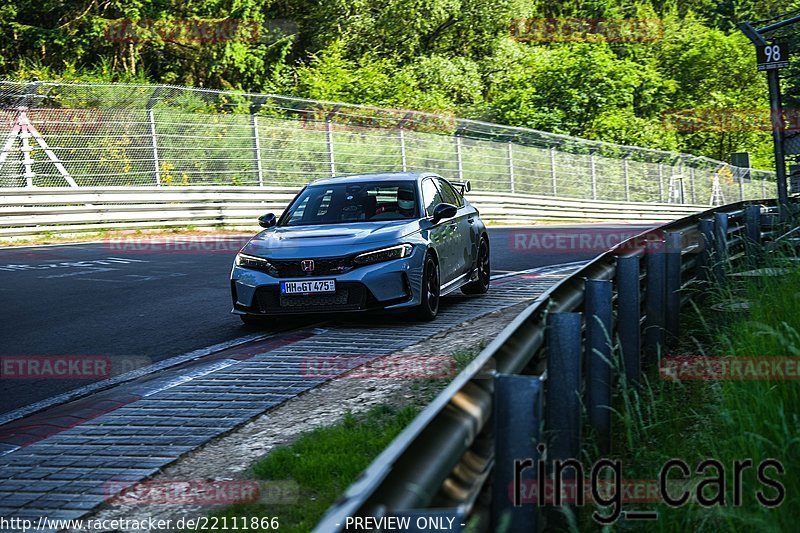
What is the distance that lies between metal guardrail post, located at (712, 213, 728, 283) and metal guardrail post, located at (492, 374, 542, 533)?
635 centimetres

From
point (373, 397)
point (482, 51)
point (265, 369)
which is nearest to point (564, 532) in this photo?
point (373, 397)

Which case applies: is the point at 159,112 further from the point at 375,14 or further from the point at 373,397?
the point at 375,14

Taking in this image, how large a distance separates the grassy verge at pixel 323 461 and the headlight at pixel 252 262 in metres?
3.89

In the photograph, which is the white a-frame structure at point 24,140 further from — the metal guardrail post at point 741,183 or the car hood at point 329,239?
the metal guardrail post at point 741,183

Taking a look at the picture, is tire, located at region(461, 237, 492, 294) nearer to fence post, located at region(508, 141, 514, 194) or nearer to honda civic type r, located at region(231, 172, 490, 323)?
honda civic type r, located at region(231, 172, 490, 323)

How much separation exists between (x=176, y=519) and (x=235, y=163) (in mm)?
21633

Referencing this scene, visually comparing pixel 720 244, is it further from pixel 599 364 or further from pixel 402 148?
pixel 402 148

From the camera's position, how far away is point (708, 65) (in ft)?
203

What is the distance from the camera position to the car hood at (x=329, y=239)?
1042 cm

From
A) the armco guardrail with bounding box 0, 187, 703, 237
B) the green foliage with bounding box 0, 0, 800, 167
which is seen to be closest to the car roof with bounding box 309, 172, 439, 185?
the armco guardrail with bounding box 0, 187, 703, 237

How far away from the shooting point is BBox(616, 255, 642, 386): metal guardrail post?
6246 millimetres

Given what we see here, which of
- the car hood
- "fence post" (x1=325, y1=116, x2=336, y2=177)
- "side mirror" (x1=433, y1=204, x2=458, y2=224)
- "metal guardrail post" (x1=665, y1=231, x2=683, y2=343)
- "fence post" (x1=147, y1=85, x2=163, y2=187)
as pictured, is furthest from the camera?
"fence post" (x1=325, y1=116, x2=336, y2=177)

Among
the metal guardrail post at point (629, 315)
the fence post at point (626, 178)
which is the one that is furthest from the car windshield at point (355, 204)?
the fence post at point (626, 178)

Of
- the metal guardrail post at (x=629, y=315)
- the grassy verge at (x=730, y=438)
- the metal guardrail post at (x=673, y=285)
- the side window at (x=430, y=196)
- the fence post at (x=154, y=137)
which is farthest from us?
the fence post at (x=154, y=137)
